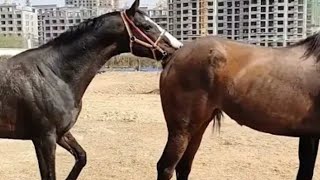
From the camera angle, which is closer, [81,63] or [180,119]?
[180,119]

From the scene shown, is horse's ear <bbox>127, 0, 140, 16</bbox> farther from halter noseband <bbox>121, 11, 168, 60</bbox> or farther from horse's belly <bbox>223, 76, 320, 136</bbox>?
horse's belly <bbox>223, 76, 320, 136</bbox>

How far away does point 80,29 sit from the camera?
16.6 ft

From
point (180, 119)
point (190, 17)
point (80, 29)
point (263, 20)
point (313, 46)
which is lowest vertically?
point (190, 17)

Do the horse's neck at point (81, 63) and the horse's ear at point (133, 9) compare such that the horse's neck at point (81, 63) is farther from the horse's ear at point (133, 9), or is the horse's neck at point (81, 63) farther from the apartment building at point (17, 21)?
the apartment building at point (17, 21)

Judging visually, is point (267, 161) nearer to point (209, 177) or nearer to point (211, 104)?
point (209, 177)

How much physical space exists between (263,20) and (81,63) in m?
63.0

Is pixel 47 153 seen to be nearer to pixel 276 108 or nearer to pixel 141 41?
pixel 141 41

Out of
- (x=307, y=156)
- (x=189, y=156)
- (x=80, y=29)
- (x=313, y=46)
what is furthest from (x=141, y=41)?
(x=307, y=156)

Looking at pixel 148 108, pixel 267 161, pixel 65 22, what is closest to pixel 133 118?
pixel 148 108

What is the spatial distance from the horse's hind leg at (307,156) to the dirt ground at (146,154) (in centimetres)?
143

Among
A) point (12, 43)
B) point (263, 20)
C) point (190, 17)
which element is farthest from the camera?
point (190, 17)

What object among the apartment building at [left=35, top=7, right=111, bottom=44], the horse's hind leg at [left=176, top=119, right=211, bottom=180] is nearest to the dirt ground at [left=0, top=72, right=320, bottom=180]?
the horse's hind leg at [left=176, top=119, right=211, bottom=180]

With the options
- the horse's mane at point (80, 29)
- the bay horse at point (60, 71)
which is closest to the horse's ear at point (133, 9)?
the bay horse at point (60, 71)

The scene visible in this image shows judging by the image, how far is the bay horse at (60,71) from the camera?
15.5 feet
